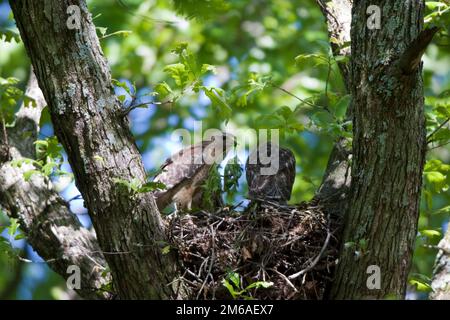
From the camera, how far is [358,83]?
4.66 meters

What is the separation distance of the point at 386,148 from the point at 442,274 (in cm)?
188

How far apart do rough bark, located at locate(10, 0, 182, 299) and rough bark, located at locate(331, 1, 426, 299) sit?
129 centimetres

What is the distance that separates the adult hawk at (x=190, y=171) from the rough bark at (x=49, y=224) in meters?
1.55

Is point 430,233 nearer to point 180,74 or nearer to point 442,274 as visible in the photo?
point 442,274

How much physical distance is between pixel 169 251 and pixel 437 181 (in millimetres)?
2550

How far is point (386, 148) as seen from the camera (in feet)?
14.9

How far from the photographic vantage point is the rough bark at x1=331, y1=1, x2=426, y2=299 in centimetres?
453

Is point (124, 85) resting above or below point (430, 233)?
above

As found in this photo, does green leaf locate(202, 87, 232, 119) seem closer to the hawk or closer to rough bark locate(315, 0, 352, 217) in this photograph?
rough bark locate(315, 0, 352, 217)

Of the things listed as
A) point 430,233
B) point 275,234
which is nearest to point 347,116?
point 430,233

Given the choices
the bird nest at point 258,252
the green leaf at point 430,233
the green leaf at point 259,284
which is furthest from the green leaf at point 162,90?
the green leaf at point 430,233

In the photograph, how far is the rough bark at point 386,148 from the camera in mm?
4527

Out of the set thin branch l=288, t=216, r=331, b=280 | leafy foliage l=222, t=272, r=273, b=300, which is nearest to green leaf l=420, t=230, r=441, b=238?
thin branch l=288, t=216, r=331, b=280
